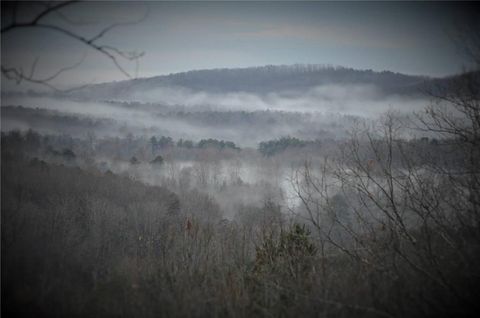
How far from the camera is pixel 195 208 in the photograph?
69812 millimetres

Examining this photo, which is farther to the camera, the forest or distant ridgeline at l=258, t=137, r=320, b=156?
distant ridgeline at l=258, t=137, r=320, b=156

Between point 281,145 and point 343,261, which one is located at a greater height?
point 281,145

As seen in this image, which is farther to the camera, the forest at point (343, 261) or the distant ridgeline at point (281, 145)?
the distant ridgeline at point (281, 145)

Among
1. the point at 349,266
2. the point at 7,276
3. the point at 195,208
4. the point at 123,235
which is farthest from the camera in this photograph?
the point at 195,208

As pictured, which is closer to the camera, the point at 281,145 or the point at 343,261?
the point at 343,261

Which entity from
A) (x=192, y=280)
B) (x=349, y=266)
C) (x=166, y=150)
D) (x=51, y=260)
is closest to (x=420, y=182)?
(x=349, y=266)

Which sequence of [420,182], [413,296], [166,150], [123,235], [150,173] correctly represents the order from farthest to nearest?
[166,150], [150,173], [123,235], [420,182], [413,296]

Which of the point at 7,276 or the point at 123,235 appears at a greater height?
the point at 7,276

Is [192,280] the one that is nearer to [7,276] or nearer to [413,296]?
[7,276]

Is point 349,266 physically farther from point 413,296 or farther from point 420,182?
point 420,182

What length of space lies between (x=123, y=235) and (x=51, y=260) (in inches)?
1131

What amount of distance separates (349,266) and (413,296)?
6.20 feet

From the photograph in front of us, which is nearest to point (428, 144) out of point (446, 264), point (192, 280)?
point (446, 264)

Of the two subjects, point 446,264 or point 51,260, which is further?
point 51,260
